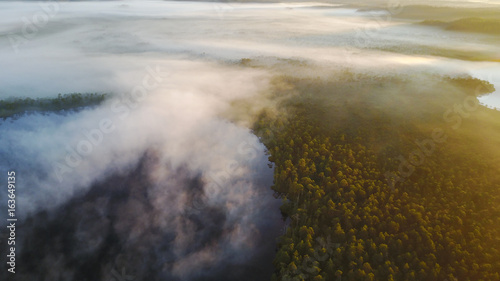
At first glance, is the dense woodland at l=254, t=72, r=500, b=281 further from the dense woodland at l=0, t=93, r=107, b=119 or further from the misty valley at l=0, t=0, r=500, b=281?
the dense woodland at l=0, t=93, r=107, b=119

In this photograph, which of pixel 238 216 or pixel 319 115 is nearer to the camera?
pixel 238 216

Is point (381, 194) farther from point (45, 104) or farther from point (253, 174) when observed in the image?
point (45, 104)

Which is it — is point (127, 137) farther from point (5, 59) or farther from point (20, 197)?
point (5, 59)

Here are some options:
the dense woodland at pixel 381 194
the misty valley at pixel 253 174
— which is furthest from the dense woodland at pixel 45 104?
the dense woodland at pixel 381 194

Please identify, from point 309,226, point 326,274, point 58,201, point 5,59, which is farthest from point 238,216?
point 5,59

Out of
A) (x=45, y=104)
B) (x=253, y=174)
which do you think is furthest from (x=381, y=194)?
(x=45, y=104)

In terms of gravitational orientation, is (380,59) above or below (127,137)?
above

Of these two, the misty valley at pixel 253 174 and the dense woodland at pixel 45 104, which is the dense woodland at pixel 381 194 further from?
the dense woodland at pixel 45 104
